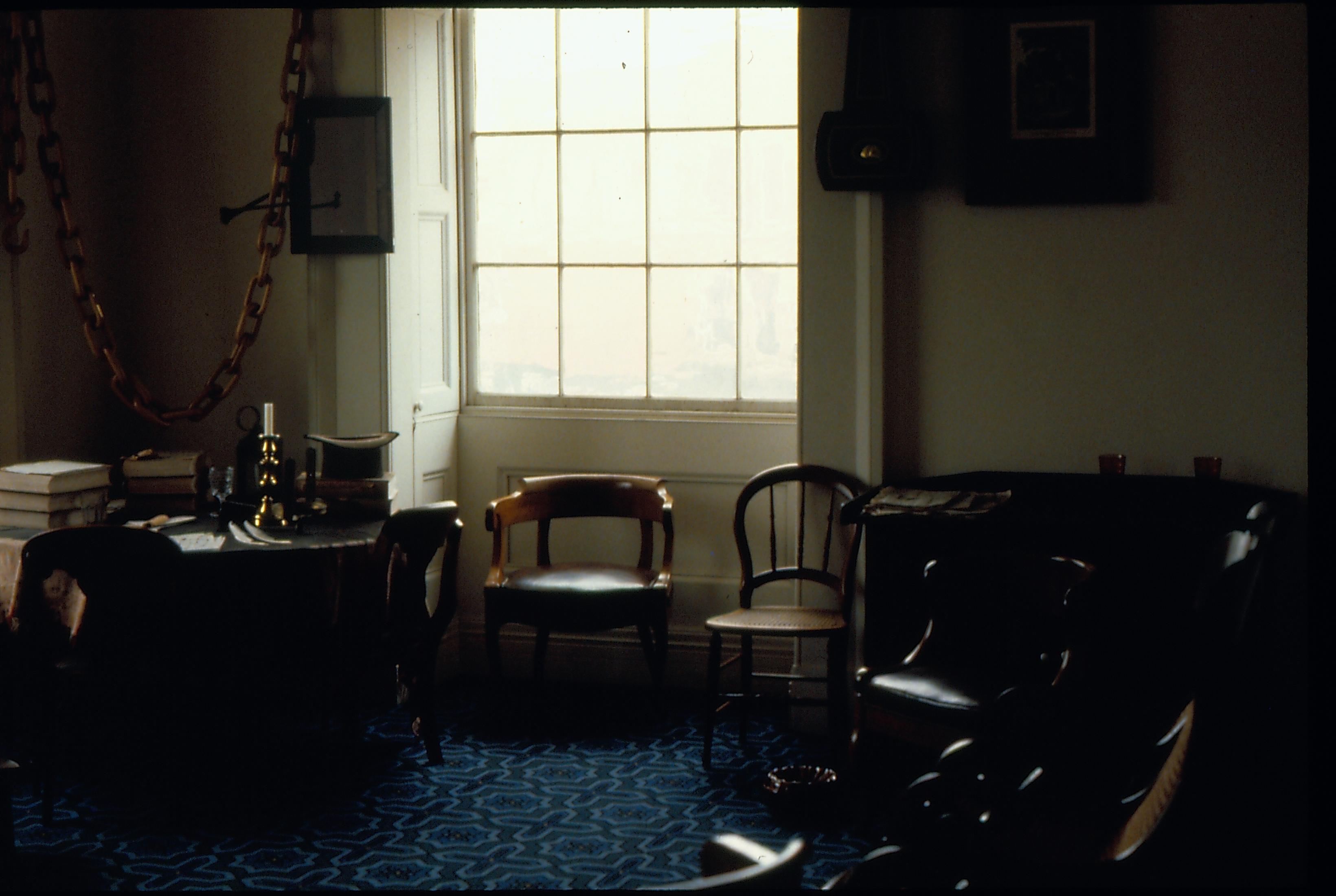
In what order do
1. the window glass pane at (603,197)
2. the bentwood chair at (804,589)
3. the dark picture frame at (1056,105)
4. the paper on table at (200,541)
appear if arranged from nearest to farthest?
the paper on table at (200,541), the dark picture frame at (1056,105), the bentwood chair at (804,589), the window glass pane at (603,197)

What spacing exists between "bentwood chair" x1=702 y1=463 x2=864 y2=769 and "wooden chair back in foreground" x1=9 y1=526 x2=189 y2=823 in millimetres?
1662

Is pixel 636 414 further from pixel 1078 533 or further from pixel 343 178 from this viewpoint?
pixel 1078 533

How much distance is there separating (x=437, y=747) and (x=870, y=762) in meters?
1.42

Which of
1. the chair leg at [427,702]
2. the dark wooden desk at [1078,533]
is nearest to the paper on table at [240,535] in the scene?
the chair leg at [427,702]

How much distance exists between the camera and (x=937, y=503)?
3.82 meters

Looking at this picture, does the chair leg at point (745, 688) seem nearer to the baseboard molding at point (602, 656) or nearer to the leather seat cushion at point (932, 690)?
the baseboard molding at point (602, 656)

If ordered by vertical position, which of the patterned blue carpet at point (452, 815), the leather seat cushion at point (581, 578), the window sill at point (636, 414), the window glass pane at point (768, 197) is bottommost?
the patterned blue carpet at point (452, 815)

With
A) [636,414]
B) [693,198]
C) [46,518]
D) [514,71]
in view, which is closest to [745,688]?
[636,414]

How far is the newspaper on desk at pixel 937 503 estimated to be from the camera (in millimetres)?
3744

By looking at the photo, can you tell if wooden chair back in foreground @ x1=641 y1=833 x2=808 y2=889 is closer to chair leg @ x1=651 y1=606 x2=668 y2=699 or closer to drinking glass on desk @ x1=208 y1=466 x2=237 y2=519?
chair leg @ x1=651 y1=606 x2=668 y2=699

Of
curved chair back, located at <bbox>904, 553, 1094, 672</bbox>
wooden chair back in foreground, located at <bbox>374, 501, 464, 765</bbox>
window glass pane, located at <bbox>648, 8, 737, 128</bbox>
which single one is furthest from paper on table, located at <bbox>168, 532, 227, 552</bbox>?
window glass pane, located at <bbox>648, 8, 737, 128</bbox>

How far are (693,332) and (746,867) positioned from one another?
371 cm

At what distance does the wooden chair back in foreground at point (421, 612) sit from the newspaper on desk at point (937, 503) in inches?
50.9

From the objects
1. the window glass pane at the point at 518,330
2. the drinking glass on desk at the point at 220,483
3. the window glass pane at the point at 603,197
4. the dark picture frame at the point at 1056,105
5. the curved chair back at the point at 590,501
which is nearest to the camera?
the dark picture frame at the point at 1056,105
